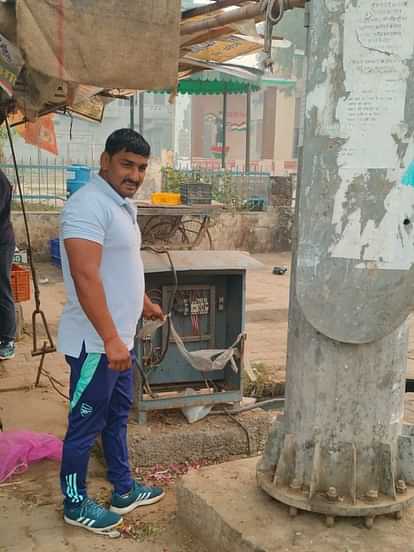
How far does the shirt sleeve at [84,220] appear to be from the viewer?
2799mm

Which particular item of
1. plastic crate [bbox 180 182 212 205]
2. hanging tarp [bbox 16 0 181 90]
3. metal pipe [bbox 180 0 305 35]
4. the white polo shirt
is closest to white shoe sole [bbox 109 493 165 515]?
the white polo shirt

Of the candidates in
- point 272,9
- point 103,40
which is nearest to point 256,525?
point 272,9

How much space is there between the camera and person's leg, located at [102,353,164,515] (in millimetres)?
3271

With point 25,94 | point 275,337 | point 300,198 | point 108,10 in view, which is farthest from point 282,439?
point 275,337

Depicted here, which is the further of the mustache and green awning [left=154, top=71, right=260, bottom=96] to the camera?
green awning [left=154, top=71, right=260, bottom=96]

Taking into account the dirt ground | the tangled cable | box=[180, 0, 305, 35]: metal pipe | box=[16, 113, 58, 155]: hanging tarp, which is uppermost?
box=[180, 0, 305, 35]: metal pipe

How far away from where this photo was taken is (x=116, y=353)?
2809mm

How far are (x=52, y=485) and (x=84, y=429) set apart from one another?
82 cm

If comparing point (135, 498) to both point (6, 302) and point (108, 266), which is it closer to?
point (108, 266)

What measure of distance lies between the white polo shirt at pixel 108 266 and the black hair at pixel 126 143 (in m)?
0.15

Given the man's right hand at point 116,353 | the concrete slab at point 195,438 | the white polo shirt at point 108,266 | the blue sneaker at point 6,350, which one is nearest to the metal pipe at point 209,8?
the white polo shirt at point 108,266

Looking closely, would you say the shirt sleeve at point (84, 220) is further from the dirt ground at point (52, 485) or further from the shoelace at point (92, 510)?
the dirt ground at point (52, 485)

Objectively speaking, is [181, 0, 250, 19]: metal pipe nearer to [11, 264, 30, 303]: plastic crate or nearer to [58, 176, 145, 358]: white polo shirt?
[58, 176, 145, 358]: white polo shirt

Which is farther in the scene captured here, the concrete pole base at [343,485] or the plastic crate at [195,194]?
the plastic crate at [195,194]
